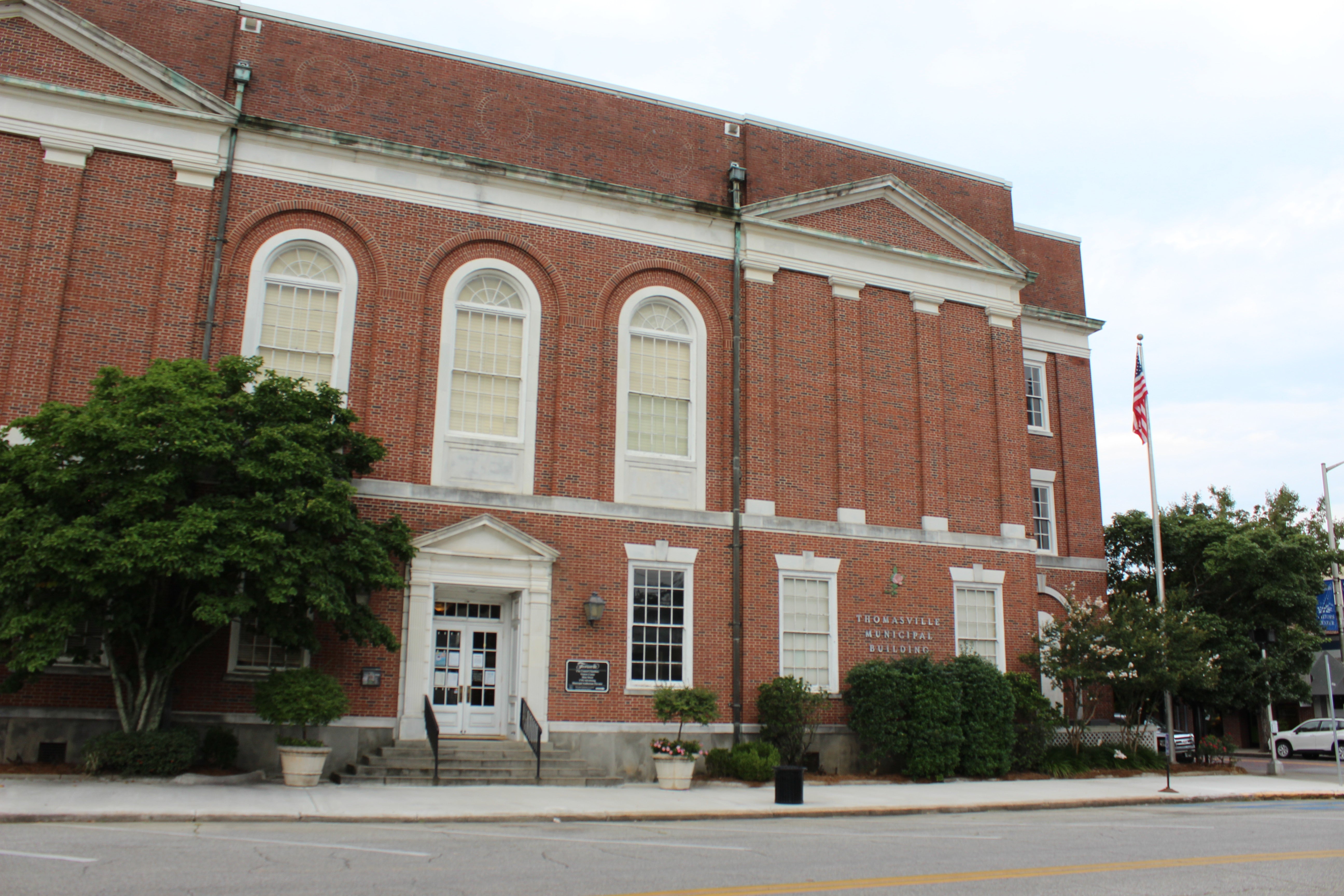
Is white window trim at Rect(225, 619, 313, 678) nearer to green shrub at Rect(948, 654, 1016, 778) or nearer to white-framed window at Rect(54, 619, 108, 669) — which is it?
white-framed window at Rect(54, 619, 108, 669)

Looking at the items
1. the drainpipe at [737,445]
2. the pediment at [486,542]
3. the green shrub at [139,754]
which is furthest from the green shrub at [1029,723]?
the green shrub at [139,754]

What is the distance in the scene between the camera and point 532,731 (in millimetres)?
18828

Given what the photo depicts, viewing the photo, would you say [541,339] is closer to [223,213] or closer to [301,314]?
[301,314]

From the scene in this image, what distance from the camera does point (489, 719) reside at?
19.9m

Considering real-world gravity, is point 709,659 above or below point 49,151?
below

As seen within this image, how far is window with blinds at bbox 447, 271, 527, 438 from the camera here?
67.8 ft

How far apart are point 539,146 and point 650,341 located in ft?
15.2

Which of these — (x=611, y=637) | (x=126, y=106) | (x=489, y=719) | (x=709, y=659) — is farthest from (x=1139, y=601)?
(x=126, y=106)

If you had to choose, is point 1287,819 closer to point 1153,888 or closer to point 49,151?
point 1153,888

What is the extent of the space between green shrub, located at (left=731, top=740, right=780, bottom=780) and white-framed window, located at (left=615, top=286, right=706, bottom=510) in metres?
4.79

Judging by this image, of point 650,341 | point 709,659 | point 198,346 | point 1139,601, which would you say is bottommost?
point 709,659

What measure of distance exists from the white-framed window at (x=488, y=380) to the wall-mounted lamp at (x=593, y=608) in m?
2.37

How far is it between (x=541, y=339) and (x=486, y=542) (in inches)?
169

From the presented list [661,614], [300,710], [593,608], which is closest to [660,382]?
[661,614]
